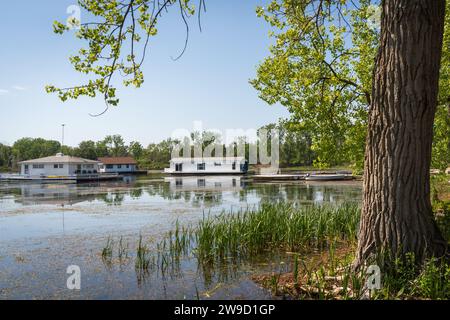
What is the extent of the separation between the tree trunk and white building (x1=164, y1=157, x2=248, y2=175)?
54.2 meters

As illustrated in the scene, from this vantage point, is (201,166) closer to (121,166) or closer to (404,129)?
(121,166)

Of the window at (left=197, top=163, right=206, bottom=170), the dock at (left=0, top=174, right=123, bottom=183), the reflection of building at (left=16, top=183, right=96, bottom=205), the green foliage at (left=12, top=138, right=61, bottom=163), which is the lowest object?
the reflection of building at (left=16, top=183, right=96, bottom=205)

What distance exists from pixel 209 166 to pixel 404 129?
58.3 metres

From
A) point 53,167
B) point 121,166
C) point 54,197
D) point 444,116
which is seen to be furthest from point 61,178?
point 444,116

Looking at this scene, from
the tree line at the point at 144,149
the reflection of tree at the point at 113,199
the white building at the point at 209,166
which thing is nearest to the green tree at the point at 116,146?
the tree line at the point at 144,149

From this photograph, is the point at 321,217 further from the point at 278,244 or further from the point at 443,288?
the point at 443,288

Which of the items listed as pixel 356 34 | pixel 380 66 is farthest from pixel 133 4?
pixel 356 34

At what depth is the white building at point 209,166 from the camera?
199 ft

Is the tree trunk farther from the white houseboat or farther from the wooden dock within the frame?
the white houseboat

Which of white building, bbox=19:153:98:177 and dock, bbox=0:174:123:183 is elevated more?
white building, bbox=19:153:98:177

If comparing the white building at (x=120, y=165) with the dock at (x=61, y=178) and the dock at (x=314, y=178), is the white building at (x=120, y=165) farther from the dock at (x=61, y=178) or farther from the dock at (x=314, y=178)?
the dock at (x=314, y=178)

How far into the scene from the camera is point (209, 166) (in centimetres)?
6312

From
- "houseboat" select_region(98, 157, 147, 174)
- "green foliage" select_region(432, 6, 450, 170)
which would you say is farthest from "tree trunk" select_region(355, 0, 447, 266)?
"houseboat" select_region(98, 157, 147, 174)

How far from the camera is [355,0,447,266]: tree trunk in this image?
16.3 ft
